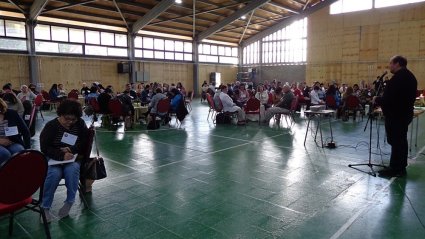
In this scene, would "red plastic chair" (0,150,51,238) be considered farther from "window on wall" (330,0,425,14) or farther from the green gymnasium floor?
"window on wall" (330,0,425,14)

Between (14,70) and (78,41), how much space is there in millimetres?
3136

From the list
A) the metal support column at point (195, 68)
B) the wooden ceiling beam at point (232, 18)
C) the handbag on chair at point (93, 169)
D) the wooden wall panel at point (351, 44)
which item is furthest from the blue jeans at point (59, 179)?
the wooden wall panel at point (351, 44)

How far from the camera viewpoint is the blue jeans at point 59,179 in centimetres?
272

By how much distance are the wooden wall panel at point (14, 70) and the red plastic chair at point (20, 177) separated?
1313 cm

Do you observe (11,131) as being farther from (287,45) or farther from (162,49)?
(287,45)

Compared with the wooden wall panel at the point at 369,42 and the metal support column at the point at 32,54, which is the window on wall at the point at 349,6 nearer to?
the wooden wall panel at the point at 369,42

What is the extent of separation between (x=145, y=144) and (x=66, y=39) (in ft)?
35.7

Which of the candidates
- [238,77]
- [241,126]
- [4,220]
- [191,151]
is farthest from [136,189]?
[238,77]

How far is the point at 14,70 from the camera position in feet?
42.9

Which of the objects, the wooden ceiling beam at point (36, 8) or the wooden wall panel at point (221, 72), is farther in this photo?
the wooden wall panel at point (221, 72)

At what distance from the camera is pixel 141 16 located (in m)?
15.7

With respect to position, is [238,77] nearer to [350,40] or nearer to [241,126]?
[350,40]

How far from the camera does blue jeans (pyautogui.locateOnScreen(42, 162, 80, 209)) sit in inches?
107

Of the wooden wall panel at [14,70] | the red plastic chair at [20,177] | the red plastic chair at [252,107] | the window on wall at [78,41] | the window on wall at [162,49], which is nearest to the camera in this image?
the red plastic chair at [20,177]
